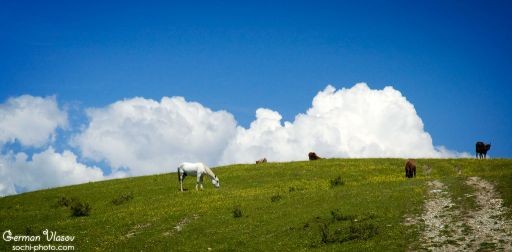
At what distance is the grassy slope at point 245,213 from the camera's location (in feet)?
77.9

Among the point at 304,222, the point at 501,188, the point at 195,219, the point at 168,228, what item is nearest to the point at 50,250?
the point at 168,228

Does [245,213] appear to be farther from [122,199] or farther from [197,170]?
[122,199]

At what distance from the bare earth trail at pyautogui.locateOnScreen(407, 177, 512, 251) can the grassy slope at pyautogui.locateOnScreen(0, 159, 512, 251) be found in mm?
722

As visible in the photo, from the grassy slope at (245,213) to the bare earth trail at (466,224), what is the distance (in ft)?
2.37

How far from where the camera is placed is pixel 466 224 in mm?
22297

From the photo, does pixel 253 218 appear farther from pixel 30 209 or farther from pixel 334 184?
pixel 30 209

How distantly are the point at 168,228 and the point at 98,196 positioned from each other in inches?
714

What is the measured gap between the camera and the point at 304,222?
26.2m

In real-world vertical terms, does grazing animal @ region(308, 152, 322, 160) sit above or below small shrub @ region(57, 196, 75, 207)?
above

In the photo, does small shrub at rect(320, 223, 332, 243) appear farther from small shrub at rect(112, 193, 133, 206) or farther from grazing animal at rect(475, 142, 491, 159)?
grazing animal at rect(475, 142, 491, 159)

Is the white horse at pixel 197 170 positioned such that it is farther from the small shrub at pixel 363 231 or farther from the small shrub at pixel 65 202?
the small shrub at pixel 363 231

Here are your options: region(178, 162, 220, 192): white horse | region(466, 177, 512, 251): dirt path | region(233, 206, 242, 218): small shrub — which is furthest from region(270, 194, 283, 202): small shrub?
region(466, 177, 512, 251): dirt path

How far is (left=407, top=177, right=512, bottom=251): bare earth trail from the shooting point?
19578 mm

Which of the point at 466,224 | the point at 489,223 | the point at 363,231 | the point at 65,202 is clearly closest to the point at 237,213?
the point at 363,231
